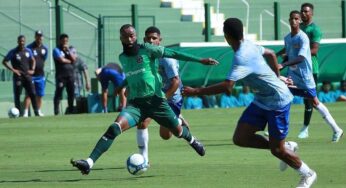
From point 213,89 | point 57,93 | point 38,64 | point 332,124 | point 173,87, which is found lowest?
point 57,93

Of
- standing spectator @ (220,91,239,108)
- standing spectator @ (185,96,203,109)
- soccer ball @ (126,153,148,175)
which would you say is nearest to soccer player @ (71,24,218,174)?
soccer ball @ (126,153,148,175)

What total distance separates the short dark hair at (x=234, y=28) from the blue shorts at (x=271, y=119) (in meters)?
0.95

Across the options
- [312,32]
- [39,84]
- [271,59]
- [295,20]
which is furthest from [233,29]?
[39,84]

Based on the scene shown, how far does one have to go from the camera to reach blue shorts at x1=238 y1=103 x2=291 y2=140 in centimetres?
1272

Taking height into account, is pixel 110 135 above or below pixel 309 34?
below

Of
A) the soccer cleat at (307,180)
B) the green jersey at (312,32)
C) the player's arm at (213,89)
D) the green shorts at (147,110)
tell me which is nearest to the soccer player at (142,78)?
the green shorts at (147,110)

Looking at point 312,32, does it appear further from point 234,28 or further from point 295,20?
point 234,28

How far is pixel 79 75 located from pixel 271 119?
2063cm

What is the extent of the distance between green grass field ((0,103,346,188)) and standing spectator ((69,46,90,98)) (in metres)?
5.84

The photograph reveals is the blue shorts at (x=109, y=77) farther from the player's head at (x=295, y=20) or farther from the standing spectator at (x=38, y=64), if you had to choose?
the player's head at (x=295, y=20)

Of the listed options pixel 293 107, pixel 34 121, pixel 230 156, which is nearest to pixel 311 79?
pixel 230 156

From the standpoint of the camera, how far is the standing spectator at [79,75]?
31.6m

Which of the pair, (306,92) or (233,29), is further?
(306,92)

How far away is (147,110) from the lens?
48.2 ft
